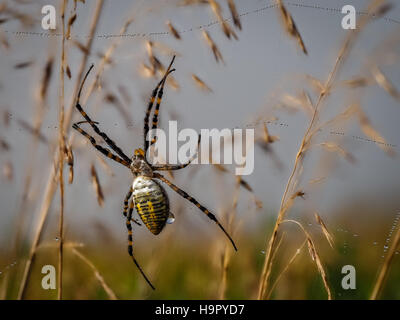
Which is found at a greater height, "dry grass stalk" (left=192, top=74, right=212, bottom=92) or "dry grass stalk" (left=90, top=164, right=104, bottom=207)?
"dry grass stalk" (left=192, top=74, right=212, bottom=92)

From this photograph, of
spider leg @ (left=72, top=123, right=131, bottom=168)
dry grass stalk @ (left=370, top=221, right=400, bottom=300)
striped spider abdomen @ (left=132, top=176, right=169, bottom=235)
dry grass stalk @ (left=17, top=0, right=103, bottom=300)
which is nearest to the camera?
dry grass stalk @ (left=370, top=221, right=400, bottom=300)

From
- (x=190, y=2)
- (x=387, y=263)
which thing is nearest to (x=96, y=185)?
(x=190, y=2)

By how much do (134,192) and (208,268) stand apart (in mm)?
1139

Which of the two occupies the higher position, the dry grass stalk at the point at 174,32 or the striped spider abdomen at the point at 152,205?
the dry grass stalk at the point at 174,32

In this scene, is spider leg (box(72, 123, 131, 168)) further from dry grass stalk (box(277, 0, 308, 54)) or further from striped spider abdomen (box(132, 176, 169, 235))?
dry grass stalk (box(277, 0, 308, 54))

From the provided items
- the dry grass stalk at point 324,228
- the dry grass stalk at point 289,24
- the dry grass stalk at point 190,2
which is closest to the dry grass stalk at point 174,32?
the dry grass stalk at point 190,2

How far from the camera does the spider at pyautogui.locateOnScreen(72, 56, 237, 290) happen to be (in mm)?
1792

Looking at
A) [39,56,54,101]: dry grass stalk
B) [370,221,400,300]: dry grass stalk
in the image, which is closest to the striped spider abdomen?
[39,56,54,101]: dry grass stalk

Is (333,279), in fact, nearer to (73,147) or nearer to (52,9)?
(73,147)

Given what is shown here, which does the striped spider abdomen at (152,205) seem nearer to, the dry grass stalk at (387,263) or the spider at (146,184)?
the spider at (146,184)

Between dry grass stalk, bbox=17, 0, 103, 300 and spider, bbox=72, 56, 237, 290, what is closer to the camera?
spider, bbox=72, 56, 237, 290

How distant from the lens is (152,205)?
1.79 metres

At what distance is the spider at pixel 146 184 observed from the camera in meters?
1.79
